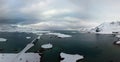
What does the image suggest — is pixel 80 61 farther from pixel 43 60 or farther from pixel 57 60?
pixel 43 60

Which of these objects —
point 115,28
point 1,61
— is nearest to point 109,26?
point 115,28

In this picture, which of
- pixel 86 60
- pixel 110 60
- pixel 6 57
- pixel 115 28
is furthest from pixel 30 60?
pixel 115 28

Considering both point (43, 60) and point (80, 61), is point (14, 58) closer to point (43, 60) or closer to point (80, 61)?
point (43, 60)

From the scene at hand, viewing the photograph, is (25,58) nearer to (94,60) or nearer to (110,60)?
(94,60)

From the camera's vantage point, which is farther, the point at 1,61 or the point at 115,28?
the point at 115,28

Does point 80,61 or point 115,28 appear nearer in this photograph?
point 80,61

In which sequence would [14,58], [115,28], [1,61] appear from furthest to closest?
[115,28], [14,58], [1,61]

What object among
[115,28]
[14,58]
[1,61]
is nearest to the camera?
[1,61]

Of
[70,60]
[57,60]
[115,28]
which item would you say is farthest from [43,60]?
[115,28]
